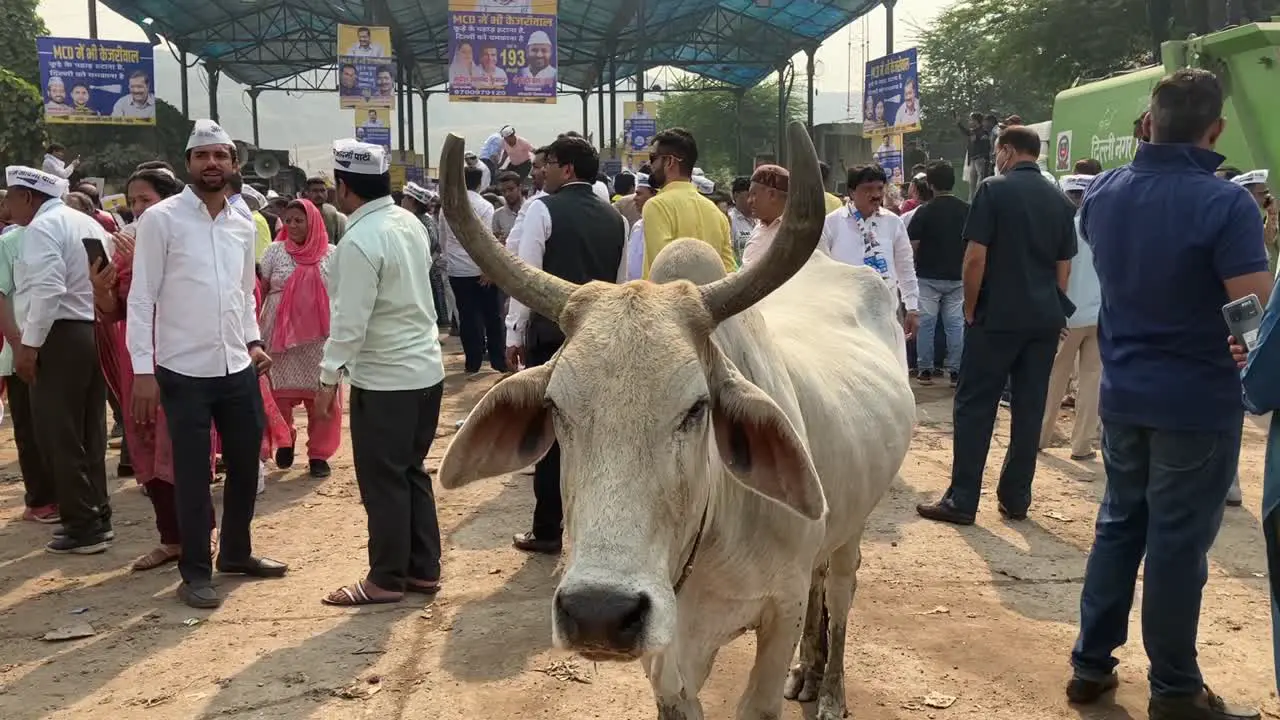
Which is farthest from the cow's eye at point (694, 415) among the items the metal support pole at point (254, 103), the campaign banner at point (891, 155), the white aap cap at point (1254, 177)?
the metal support pole at point (254, 103)

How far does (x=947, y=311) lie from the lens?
983 cm

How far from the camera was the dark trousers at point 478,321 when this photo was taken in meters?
10.4

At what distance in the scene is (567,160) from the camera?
17.6ft

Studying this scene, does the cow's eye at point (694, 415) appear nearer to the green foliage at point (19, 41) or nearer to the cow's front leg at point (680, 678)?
the cow's front leg at point (680, 678)

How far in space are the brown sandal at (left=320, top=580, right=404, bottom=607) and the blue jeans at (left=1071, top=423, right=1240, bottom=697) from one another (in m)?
2.99

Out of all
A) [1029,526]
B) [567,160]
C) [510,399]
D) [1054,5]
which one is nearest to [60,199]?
[567,160]

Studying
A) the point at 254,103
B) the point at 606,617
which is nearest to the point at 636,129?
the point at 254,103

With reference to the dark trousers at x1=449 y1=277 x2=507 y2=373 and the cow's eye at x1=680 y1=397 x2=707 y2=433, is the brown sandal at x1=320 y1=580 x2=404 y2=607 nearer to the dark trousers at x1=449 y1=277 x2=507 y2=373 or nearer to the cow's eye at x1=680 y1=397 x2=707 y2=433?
the cow's eye at x1=680 y1=397 x2=707 y2=433

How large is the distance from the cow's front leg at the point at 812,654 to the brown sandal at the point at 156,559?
10.7 feet

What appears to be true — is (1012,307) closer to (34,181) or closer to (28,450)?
(34,181)

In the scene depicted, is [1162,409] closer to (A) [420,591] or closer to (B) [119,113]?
(A) [420,591]

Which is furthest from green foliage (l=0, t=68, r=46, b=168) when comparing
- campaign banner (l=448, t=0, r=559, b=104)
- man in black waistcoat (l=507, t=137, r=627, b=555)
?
man in black waistcoat (l=507, t=137, r=627, b=555)

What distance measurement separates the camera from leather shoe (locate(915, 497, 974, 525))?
586 cm

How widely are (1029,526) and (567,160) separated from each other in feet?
10.7
